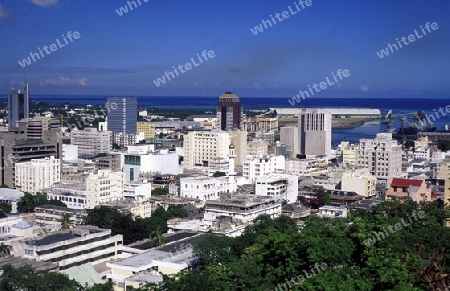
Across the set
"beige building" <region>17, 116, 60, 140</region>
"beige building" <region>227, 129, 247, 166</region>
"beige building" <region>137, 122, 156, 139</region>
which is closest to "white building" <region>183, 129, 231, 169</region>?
"beige building" <region>227, 129, 247, 166</region>

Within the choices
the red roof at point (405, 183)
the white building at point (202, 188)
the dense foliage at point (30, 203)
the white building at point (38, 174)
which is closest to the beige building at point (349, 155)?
the white building at point (202, 188)

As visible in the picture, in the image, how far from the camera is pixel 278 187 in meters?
16.7

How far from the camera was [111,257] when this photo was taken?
10.9m

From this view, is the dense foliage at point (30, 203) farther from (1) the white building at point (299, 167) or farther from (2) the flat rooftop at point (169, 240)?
Result: (1) the white building at point (299, 167)

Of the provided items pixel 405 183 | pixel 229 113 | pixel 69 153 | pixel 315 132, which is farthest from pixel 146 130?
pixel 405 183

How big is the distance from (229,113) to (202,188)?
52.8 feet

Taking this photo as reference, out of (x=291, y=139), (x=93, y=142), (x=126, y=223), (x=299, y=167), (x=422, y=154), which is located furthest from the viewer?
(x=93, y=142)

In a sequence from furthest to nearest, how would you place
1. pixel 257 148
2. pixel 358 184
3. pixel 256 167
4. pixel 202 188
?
pixel 257 148
pixel 256 167
pixel 358 184
pixel 202 188

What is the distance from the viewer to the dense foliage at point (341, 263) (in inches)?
221

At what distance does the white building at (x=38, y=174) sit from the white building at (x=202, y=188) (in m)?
4.26

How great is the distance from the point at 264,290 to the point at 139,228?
6.50 meters

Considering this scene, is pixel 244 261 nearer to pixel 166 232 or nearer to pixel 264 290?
pixel 264 290

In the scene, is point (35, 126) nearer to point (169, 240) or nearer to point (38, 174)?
point (38, 174)

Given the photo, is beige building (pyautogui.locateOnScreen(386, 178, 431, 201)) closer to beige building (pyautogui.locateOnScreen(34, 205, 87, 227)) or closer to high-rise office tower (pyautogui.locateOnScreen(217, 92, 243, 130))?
beige building (pyautogui.locateOnScreen(34, 205, 87, 227))
